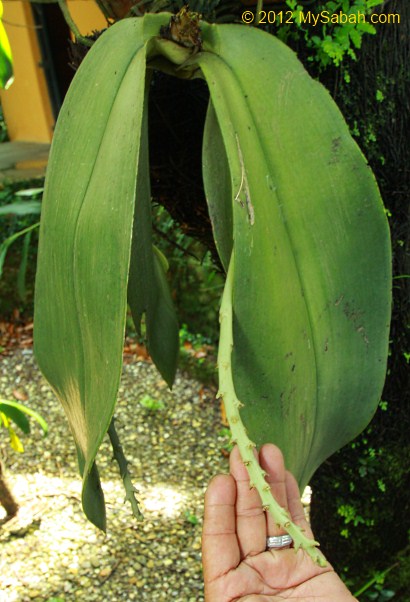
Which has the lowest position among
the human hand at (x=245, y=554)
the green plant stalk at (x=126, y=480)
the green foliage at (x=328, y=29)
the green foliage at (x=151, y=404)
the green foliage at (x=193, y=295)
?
the green foliage at (x=151, y=404)

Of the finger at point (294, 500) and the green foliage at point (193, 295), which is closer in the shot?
the finger at point (294, 500)

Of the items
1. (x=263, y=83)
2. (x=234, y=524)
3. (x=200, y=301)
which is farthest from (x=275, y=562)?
(x=200, y=301)

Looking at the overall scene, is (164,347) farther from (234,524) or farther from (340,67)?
(340,67)

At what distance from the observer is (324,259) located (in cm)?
44

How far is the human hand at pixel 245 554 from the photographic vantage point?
0.52m

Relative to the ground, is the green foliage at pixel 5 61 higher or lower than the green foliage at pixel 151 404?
higher

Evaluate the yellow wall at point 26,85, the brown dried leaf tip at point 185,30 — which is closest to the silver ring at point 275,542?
the brown dried leaf tip at point 185,30

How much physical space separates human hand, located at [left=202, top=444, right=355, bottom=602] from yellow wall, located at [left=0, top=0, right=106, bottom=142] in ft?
9.13

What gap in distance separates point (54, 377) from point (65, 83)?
3.07 meters

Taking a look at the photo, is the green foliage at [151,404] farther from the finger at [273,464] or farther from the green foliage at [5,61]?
the finger at [273,464]

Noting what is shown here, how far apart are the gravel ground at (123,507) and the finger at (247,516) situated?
76 centimetres

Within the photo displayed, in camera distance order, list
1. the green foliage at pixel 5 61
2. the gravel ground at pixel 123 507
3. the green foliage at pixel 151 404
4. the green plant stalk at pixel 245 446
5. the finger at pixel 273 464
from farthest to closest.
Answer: the green foliage at pixel 151 404 < the gravel ground at pixel 123 507 < the green foliage at pixel 5 61 < the finger at pixel 273 464 < the green plant stalk at pixel 245 446

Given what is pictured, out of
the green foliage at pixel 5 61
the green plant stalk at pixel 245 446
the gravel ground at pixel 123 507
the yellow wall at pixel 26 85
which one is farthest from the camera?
the yellow wall at pixel 26 85

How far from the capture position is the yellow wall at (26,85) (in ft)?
9.86
